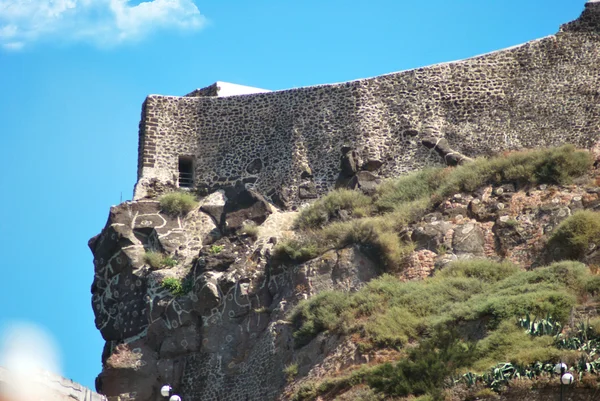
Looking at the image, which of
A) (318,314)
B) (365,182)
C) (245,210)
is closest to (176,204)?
(245,210)

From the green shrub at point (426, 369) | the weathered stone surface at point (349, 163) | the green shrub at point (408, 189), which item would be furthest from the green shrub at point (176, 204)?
the green shrub at point (426, 369)

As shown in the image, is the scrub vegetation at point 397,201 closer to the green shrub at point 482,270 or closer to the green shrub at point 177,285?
the green shrub at point 482,270

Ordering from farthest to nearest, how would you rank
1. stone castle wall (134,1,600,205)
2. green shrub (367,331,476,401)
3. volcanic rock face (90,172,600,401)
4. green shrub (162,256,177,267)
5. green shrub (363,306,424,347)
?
stone castle wall (134,1,600,205) → green shrub (162,256,177,267) → volcanic rock face (90,172,600,401) → green shrub (363,306,424,347) → green shrub (367,331,476,401)

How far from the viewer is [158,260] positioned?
132 ft

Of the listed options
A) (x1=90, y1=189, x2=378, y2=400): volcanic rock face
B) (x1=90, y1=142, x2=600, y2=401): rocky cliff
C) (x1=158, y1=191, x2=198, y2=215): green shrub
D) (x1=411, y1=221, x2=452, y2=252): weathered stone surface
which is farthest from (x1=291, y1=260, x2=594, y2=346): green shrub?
(x1=158, y1=191, x2=198, y2=215): green shrub

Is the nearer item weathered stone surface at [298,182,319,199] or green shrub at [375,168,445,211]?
green shrub at [375,168,445,211]

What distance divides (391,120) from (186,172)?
6054 millimetres

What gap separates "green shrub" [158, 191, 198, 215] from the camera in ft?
136

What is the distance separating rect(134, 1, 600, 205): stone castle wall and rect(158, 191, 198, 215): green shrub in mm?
1032

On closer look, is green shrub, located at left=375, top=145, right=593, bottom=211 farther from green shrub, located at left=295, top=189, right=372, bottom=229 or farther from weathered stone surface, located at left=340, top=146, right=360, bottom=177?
weathered stone surface, located at left=340, top=146, right=360, bottom=177

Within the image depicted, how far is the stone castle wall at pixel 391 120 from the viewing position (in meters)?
41.8

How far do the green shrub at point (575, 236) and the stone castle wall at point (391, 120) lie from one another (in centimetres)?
601

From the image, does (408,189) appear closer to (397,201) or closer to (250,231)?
(397,201)

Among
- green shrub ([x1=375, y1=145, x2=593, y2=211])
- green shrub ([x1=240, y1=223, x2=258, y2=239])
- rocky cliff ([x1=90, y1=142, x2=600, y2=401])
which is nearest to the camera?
rocky cliff ([x1=90, y1=142, x2=600, y2=401])
